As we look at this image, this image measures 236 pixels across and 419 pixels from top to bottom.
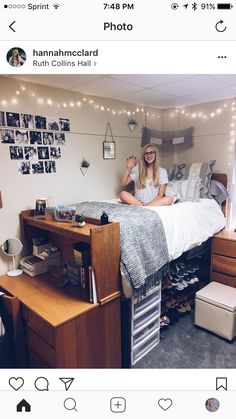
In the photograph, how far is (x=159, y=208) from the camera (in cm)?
194

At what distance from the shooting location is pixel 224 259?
7.52 feet

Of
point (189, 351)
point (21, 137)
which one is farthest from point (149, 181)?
point (189, 351)

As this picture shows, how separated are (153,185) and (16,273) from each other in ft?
4.19

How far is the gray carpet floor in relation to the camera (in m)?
1.68

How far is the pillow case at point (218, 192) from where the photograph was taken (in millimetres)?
2553

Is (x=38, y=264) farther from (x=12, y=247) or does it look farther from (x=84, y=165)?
(x=84, y=165)

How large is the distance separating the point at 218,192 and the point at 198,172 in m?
0.27
